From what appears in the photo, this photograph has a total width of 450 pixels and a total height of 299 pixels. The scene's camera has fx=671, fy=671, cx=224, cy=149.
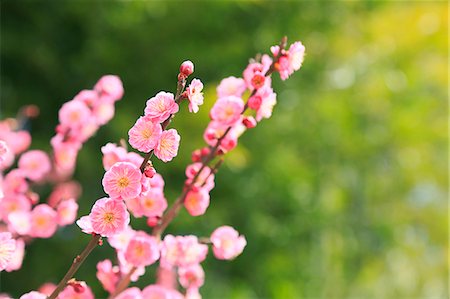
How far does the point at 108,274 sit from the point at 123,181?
28 cm

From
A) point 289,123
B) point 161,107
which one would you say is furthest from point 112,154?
point 289,123

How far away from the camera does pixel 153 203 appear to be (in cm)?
94

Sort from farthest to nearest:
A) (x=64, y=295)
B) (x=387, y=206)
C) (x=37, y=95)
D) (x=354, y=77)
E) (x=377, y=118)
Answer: (x=387, y=206)
(x=377, y=118)
(x=354, y=77)
(x=37, y=95)
(x=64, y=295)

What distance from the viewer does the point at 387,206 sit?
693 cm

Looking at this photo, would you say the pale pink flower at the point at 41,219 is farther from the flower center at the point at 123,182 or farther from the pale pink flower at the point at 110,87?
the flower center at the point at 123,182

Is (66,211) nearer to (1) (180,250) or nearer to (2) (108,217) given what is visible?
(1) (180,250)

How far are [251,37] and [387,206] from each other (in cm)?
349

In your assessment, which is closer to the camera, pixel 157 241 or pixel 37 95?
pixel 157 241

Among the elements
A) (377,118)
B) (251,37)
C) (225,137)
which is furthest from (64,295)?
(377,118)

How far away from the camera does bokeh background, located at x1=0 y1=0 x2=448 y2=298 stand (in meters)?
4.07

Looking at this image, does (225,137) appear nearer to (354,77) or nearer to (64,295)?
(64,295)

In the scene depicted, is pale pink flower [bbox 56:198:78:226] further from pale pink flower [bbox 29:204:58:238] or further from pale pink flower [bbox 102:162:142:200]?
pale pink flower [bbox 102:162:142:200]

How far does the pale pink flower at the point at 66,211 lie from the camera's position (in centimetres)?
103

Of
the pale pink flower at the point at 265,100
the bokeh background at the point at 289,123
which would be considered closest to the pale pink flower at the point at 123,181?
the pale pink flower at the point at 265,100
